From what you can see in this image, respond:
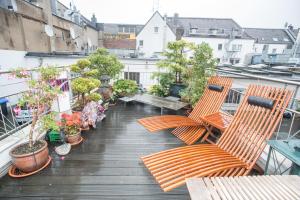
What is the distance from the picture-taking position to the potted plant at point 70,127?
9.45ft

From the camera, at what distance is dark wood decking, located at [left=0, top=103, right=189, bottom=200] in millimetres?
1888

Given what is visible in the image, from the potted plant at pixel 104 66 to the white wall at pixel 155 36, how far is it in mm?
16842

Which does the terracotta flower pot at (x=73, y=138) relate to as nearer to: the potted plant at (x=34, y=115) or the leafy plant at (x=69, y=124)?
the leafy plant at (x=69, y=124)

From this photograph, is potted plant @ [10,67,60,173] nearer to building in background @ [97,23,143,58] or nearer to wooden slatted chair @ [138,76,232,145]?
wooden slatted chair @ [138,76,232,145]

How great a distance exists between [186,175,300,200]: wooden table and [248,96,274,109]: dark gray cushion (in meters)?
1.01

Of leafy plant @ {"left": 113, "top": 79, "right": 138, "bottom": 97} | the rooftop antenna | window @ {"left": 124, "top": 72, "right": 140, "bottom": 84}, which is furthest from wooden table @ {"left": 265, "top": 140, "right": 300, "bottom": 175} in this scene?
the rooftop antenna

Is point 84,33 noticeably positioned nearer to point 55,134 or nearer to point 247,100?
point 55,134

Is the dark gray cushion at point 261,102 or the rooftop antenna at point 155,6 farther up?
the rooftop antenna at point 155,6

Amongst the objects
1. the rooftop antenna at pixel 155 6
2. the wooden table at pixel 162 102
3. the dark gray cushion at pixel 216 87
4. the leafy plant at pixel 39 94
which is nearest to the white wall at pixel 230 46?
the rooftop antenna at pixel 155 6

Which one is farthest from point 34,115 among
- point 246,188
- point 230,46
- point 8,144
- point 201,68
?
point 230,46

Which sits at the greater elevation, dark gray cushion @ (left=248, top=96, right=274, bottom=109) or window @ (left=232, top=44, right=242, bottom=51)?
window @ (left=232, top=44, right=242, bottom=51)

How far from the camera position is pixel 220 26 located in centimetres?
2580

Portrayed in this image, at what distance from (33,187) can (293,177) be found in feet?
8.68

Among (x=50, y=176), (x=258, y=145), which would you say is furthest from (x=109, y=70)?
(x=258, y=145)
